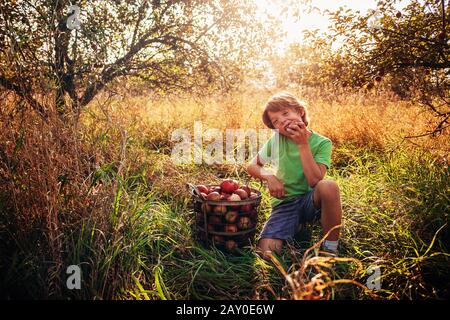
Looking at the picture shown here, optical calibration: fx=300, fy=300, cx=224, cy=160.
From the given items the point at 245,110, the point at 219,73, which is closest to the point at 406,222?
the point at 219,73

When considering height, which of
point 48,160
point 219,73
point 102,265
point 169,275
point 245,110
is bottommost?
point 169,275

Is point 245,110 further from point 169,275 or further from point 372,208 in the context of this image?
point 169,275

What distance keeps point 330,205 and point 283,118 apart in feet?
2.36

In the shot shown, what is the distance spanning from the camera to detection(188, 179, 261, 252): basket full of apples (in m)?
2.04

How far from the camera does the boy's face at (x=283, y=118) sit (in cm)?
222

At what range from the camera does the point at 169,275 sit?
6.06ft

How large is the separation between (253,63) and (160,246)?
3.26 meters

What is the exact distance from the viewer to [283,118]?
7.36 ft

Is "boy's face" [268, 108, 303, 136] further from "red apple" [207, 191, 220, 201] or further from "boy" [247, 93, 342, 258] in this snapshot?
"red apple" [207, 191, 220, 201]

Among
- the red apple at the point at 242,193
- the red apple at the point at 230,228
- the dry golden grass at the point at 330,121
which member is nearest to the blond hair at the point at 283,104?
the red apple at the point at 242,193

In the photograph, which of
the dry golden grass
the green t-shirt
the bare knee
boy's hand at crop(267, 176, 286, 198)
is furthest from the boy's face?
the dry golden grass

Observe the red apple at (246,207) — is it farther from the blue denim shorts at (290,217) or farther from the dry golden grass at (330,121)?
the dry golden grass at (330,121)

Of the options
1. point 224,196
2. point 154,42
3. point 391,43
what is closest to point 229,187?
point 224,196

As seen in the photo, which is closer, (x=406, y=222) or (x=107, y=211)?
(x=107, y=211)
